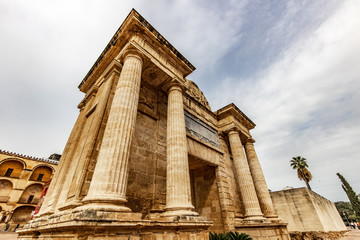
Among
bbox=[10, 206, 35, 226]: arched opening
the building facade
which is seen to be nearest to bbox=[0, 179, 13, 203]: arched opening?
bbox=[10, 206, 35, 226]: arched opening

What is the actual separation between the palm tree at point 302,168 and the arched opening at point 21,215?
49724mm

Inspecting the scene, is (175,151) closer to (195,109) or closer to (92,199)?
(92,199)

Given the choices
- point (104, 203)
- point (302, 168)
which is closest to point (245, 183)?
point (104, 203)

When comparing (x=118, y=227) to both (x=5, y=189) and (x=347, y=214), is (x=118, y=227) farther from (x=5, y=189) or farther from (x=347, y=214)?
(x=347, y=214)

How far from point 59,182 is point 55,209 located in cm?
117

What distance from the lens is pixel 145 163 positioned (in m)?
6.84

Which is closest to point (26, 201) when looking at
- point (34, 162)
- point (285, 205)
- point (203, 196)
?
point (34, 162)

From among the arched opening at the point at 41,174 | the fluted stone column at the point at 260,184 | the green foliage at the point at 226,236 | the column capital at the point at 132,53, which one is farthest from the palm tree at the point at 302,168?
the arched opening at the point at 41,174

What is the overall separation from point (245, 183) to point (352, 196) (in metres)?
45.4

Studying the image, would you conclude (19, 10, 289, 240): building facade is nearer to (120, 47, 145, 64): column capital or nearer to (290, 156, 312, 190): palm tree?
(120, 47, 145, 64): column capital

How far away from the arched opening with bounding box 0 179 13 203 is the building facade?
3082cm

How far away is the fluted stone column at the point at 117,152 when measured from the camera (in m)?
3.99

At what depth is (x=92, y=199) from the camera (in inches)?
152

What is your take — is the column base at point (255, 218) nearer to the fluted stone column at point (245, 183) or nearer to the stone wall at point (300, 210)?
the fluted stone column at point (245, 183)
